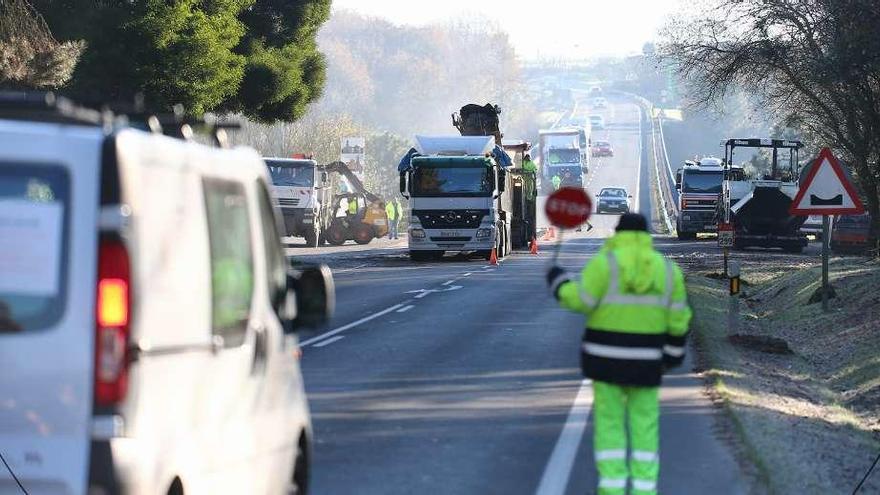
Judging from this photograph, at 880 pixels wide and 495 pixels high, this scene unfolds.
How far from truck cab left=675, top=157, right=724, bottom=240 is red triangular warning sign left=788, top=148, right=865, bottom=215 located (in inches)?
1568

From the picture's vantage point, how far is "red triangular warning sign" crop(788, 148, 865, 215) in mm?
21797

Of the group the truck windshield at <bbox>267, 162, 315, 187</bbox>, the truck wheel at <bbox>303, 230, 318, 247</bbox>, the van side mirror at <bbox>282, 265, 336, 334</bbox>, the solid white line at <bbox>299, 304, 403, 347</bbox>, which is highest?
the truck windshield at <bbox>267, 162, 315, 187</bbox>

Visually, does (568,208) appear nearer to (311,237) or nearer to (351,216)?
(311,237)

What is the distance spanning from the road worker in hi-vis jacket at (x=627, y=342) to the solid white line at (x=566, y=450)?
69.3 inches

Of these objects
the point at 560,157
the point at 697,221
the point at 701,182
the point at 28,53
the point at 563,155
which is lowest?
the point at 697,221

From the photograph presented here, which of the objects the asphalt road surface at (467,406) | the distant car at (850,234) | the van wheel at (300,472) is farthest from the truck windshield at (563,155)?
the van wheel at (300,472)

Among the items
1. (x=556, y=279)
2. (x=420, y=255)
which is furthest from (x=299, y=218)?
(x=556, y=279)

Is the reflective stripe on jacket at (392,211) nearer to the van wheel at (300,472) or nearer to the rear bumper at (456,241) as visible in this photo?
the rear bumper at (456,241)

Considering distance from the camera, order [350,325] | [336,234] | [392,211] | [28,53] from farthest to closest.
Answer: [392,211], [336,234], [28,53], [350,325]

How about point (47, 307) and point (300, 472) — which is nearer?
point (47, 307)

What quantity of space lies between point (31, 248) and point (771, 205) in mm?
46766

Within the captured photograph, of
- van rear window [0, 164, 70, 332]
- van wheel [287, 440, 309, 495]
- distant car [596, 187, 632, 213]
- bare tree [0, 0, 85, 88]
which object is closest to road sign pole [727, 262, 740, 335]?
van wheel [287, 440, 309, 495]

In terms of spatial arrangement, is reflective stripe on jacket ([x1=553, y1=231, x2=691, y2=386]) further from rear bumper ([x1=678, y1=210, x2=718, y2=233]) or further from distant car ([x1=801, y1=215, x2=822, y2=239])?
distant car ([x1=801, y1=215, x2=822, y2=239])

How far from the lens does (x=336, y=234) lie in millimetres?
60844
